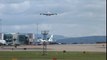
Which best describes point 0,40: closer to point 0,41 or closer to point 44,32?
point 0,41

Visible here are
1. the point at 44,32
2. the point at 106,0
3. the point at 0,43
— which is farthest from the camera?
the point at 0,43

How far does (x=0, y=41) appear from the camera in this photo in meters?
194

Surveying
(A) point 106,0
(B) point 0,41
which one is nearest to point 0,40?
(B) point 0,41

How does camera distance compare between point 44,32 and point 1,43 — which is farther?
point 1,43

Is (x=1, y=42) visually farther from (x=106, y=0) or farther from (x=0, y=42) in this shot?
(x=106, y=0)

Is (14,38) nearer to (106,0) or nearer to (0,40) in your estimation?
(0,40)

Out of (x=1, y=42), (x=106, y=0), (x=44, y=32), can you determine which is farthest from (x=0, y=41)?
(x=106, y=0)

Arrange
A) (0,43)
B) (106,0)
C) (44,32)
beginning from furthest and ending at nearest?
(0,43) → (44,32) → (106,0)

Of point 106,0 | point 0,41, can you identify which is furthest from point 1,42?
point 106,0

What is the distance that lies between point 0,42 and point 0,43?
181 cm

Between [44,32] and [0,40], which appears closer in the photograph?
[44,32]

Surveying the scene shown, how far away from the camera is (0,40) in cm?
19562

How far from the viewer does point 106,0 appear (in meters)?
37.8

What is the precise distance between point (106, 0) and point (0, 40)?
16065cm
